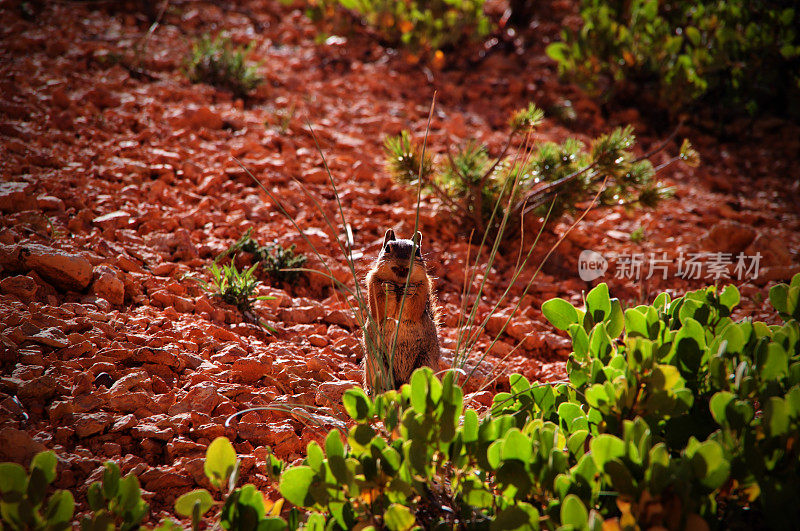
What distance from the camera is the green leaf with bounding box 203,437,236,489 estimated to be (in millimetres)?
1499

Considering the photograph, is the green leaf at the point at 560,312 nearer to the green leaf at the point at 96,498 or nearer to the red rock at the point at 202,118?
the green leaf at the point at 96,498

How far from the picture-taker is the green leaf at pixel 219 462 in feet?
4.92

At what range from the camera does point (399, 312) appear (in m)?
2.28

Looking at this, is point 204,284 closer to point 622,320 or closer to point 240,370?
point 240,370

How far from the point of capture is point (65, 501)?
4.59ft

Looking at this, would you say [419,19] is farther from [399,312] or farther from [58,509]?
[58,509]

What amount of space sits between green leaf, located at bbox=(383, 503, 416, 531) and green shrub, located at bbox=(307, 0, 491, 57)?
542cm

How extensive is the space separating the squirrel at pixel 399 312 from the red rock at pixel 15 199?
6.80ft

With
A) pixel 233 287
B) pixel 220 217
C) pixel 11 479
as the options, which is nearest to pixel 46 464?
pixel 11 479

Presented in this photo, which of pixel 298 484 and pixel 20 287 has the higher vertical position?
pixel 20 287

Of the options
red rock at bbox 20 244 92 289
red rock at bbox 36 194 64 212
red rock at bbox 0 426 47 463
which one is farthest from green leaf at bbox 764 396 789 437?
red rock at bbox 36 194 64 212

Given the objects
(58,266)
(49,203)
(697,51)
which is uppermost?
(697,51)

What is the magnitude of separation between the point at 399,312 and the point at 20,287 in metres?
1.77

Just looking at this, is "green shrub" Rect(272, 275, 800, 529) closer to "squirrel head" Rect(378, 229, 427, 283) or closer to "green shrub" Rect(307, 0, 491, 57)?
"squirrel head" Rect(378, 229, 427, 283)
